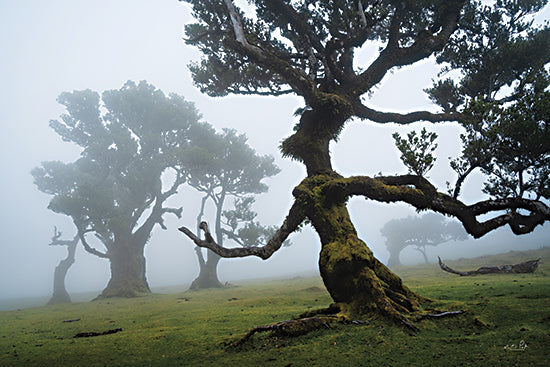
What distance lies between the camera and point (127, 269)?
3322cm

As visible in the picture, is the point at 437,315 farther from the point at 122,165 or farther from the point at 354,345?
the point at 122,165

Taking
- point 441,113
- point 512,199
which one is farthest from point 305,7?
point 512,199

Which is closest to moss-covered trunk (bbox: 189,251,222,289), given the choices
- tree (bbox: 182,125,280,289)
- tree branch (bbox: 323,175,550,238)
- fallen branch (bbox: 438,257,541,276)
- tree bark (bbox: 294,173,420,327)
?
tree (bbox: 182,125,280,289)

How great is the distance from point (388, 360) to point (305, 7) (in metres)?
14.5

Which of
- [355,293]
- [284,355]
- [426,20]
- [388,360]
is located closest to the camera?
[388,360]

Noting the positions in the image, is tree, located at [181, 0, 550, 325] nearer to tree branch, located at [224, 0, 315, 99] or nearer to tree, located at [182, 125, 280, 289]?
tree branch, located at [224, 0, 315, 99]

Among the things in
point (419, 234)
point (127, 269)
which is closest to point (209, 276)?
point (127, 269)

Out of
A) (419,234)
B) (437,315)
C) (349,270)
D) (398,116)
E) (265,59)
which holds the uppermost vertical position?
(265,59)

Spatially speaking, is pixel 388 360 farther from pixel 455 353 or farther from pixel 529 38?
pixel 529 38

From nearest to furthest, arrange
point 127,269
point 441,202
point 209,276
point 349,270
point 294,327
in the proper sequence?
point 294,327, point 349,270, point 441,202, point 127,269, point 209,276

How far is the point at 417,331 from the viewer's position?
6.54 meters

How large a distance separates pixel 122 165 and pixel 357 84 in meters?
34.2

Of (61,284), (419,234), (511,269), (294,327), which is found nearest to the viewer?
(294,327)

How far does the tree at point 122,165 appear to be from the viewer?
108ft
